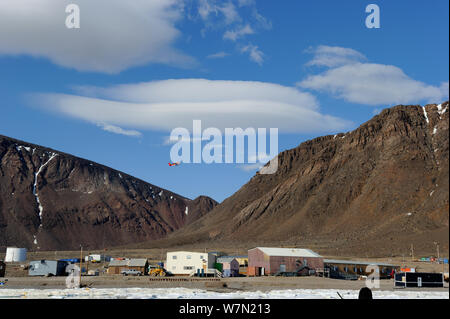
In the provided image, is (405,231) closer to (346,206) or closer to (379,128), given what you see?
(346,206)

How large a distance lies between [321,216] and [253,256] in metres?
96.4

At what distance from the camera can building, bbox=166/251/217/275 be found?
74.1m

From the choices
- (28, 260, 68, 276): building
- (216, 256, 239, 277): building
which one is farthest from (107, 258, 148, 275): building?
(216, 256, 239, 277): building

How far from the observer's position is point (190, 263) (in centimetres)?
7550

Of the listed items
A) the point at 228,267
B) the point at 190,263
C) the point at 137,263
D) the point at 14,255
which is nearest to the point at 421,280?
the point at 228,267

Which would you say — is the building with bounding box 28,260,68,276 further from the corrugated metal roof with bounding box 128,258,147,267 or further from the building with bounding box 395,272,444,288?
the building with bounding box 395,272,444,288

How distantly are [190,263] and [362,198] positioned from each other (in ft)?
335

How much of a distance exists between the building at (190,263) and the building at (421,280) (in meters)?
32.3

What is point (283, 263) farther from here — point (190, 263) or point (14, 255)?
point (14, 255)

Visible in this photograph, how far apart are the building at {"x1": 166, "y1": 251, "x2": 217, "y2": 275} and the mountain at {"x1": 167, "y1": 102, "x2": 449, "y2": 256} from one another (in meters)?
57.7

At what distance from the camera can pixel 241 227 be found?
187 m

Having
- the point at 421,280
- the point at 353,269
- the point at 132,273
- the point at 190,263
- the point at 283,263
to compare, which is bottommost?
the point at 132,273

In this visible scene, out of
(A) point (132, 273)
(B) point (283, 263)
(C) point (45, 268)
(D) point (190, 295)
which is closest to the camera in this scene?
Result: (D) point (190, 295)
